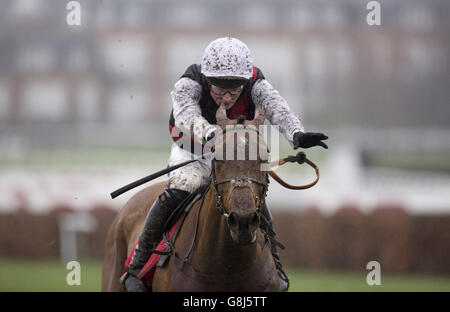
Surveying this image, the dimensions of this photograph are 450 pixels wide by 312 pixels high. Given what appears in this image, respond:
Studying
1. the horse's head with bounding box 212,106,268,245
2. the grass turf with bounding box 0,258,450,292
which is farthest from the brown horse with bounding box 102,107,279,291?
the grass turf with bounding box 0,258,450,292

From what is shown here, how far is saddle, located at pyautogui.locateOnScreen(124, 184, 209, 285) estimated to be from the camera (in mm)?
3660

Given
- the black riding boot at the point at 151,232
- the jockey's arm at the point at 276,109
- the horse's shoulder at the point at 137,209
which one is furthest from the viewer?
the horse's shoulder at the point at 137,209

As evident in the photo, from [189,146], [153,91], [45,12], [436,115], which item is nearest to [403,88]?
[436,115]

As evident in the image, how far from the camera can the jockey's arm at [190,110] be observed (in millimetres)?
3207

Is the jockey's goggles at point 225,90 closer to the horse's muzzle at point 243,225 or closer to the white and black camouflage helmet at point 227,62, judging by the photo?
the white and black camouflage helmet at point 227,62

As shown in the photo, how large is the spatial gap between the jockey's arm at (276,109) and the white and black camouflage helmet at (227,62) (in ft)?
0.52

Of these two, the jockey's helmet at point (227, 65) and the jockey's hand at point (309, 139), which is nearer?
the jockey's hand at point (309, 139)

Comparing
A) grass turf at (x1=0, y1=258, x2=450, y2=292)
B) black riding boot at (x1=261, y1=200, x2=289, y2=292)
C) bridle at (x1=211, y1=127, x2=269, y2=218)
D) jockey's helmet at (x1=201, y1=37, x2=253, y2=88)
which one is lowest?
grass turf at (x1=0, y1=258, x2=450, y2=292)

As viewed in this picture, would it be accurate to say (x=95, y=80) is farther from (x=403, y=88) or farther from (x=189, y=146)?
(x=189, y=146)

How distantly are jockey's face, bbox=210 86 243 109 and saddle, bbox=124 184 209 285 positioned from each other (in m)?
0.49

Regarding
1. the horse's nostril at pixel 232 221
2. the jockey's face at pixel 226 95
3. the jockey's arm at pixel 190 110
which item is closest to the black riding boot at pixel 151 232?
the jockey's arm at pixel 190 110

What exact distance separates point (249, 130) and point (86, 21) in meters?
24.1

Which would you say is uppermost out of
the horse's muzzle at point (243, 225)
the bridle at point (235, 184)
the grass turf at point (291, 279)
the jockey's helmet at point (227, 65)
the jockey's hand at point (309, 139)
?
the jockey's helmet at point (227, 65)

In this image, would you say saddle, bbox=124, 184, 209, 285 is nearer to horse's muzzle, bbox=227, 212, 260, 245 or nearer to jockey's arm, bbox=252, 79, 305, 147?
jockey's arm, bbox=252, 79, 305, 147
